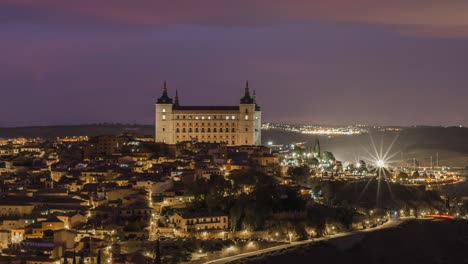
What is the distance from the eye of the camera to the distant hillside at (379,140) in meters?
83.4

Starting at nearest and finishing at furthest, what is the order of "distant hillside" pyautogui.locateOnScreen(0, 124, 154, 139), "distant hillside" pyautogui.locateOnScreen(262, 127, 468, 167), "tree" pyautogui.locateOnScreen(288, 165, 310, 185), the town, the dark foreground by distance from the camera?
the town < the dark foreground < "tree" pyautogui.locateOnScreen(288, 165, 310, 185) < "distant hillside" pyautogui.locateOnScreen(262, 127, 468, 167) < "distant hillside" pyautogui.locateOnScreen(0, 124, 154, 139)

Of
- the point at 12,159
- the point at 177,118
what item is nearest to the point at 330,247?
the point at 12,159

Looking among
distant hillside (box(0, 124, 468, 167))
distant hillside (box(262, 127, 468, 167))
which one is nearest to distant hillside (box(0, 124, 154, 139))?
distant hillside (box(0, 124, 468, 167))

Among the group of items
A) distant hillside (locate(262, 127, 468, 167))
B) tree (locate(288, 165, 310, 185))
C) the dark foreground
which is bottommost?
the dark foreground

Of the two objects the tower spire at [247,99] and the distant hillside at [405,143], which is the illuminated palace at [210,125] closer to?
the tower spire at [247,99]

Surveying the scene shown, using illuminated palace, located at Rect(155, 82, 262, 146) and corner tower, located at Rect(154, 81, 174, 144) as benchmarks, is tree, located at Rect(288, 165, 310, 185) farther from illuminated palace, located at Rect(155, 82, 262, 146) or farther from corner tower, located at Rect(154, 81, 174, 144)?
corner tower, located at Rect(154, 81, 174, 144)

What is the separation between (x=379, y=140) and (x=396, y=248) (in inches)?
2924

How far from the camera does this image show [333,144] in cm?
9812

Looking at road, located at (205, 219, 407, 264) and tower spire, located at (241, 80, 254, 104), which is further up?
tower spire, located at (241, 80, 254, 104)

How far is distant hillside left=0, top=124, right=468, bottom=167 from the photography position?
83.4m

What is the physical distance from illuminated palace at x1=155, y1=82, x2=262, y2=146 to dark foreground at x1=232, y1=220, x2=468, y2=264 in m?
20.5

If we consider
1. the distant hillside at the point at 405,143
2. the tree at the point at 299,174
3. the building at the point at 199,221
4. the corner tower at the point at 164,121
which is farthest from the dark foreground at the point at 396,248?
the distant hillside at the point at 405,143

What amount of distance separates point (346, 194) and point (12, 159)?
18.7 m

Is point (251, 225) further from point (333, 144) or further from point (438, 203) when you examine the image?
point (333, 144)
